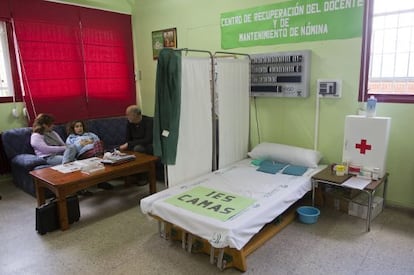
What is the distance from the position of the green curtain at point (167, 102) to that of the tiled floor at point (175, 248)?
2.51 feet

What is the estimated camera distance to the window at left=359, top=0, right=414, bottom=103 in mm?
2785

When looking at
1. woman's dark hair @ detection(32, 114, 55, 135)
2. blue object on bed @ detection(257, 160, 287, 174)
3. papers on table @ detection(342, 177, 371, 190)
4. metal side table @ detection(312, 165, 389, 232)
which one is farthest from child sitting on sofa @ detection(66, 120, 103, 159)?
papers on table @ detection(342, 177, 371, 190)

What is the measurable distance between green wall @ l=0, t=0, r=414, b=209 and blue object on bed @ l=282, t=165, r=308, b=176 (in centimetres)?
39

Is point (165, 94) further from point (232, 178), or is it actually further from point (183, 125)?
point (232, 178)

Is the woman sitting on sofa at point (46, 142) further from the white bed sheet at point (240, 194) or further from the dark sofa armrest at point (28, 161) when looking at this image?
the white bed sheet at point (240, 194)

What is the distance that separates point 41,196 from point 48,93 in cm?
176

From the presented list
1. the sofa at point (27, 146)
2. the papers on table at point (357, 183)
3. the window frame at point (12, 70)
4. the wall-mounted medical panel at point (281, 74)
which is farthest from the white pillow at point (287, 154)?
the window frame at point (12, 70)

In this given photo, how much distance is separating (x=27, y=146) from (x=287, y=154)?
3.14 m

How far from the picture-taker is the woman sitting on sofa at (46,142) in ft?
12.1

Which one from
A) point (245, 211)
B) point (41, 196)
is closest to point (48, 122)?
point (41, 196)

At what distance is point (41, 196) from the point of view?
3.03 metres

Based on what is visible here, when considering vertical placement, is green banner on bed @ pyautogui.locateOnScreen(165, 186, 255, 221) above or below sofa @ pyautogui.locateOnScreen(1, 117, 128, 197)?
below

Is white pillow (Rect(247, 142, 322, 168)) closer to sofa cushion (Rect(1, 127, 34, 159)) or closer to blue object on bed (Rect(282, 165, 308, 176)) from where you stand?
blue object on bed (Rect(282, 165, 308, 176))

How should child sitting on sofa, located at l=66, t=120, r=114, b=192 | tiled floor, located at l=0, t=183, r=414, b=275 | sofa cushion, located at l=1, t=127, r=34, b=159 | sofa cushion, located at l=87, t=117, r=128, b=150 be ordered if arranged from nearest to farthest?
1. tiled floor, located at l=0, t=183, r=414, b=275
2. child sitting on sofa, located at l=66, t=120, r=114, b=192
3. sofa cushion, located at l=1, t=127, r=34, b=159
4. sofa cushion, located at l=87, t=117, r=128, b=150
